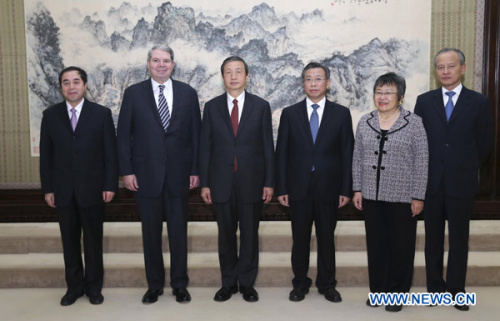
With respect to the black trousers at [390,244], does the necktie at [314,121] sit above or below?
above

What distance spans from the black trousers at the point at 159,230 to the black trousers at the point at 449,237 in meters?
1.69

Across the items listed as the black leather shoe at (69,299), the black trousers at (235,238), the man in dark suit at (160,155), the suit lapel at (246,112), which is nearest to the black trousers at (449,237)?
the black trousers at (235,238)

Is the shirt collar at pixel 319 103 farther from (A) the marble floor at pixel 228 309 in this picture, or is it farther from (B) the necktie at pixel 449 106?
(A) the marble floor at pixel 228 309

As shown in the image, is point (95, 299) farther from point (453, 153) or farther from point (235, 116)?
point (453, 153)

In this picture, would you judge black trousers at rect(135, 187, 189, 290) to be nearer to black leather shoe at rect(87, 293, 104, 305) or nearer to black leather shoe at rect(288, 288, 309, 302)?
black leather shoe at rect(87, 293, 104, 305)

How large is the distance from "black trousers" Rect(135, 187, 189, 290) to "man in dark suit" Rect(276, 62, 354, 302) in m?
0.73

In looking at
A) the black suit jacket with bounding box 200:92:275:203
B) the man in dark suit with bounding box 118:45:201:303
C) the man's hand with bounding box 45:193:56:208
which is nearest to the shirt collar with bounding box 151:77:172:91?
the man in dark suit with bounding box 118:45:201:303

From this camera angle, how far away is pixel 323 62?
5.22 meters

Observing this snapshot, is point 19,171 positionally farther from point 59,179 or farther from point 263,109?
point 263,109

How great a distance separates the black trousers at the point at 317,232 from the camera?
10.5ft

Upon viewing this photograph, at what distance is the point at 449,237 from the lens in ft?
10.2

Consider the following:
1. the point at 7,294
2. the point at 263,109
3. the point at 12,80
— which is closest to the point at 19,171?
the point at 12,80

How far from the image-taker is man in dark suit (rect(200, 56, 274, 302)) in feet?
10.5

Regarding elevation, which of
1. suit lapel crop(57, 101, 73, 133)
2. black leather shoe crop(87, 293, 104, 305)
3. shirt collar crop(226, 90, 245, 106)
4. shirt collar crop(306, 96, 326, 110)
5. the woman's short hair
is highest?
the woman's short hair
